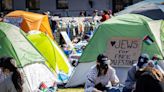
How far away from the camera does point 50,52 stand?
1370 cm

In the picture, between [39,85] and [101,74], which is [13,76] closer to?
[101,74]

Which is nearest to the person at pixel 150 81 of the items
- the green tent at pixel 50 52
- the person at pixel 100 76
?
the person at pixel 100 76

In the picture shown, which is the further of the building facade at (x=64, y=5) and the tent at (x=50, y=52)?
the building facade at (x=64, y=5)

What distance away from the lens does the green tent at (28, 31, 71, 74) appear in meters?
13.4

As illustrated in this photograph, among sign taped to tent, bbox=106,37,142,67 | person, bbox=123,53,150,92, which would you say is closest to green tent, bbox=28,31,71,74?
sign taped to tent, bbox=106,37,142,67

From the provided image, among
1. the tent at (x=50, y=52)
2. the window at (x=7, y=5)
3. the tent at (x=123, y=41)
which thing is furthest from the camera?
the window at (x=7, y=5)

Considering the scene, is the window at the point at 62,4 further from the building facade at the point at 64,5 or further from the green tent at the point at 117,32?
the green tent at the point at 117,32

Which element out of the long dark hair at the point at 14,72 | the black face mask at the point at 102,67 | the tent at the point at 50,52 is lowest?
the tent at the point at 50,52

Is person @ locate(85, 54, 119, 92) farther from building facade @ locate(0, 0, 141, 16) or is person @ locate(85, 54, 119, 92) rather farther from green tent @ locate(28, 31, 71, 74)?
building facade @ locate(0, 0, 141, 16)

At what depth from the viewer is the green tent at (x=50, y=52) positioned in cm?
1343

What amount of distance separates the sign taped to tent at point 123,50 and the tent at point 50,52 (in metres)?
1.79

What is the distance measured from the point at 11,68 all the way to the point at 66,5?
88.6 ft

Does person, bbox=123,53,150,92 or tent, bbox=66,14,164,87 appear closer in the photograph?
person, bbox=123,53,150,92

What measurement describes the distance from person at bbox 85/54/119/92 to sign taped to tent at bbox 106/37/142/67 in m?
2.50
